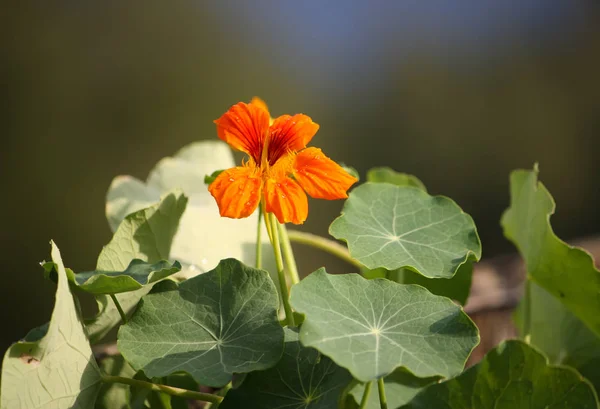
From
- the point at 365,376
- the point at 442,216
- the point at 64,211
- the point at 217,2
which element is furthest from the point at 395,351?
the point at 217,2

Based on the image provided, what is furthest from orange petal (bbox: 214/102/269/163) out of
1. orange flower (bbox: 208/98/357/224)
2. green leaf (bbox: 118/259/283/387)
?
green leaf (bbox: 118/259/283/387)

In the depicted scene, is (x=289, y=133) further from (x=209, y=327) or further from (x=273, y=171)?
(x=209, y=327)

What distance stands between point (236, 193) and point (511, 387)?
0.90 ft

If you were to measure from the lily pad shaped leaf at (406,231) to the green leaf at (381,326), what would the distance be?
3cm

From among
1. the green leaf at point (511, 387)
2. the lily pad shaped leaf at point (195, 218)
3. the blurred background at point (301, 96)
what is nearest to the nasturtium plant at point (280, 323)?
the green leaf at point (511, 387)

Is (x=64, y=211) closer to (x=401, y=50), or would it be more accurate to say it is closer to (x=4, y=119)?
(x=4, y=119)

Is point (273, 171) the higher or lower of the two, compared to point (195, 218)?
higher

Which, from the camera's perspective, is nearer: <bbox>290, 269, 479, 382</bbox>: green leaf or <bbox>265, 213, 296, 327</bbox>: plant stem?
<bbox>290, 269, 479, 382</bbox>: green leaf

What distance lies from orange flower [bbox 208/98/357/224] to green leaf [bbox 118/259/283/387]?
0.07m

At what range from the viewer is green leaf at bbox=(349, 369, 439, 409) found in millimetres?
551

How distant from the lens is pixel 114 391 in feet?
1.97

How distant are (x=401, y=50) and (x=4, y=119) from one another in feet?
4.88

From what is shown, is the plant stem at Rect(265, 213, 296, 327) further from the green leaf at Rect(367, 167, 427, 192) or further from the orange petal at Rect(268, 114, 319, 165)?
the green leaf at Rect(367, 167, 427, 192)

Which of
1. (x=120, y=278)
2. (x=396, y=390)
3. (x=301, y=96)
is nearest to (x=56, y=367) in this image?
(x=120, y=278)
